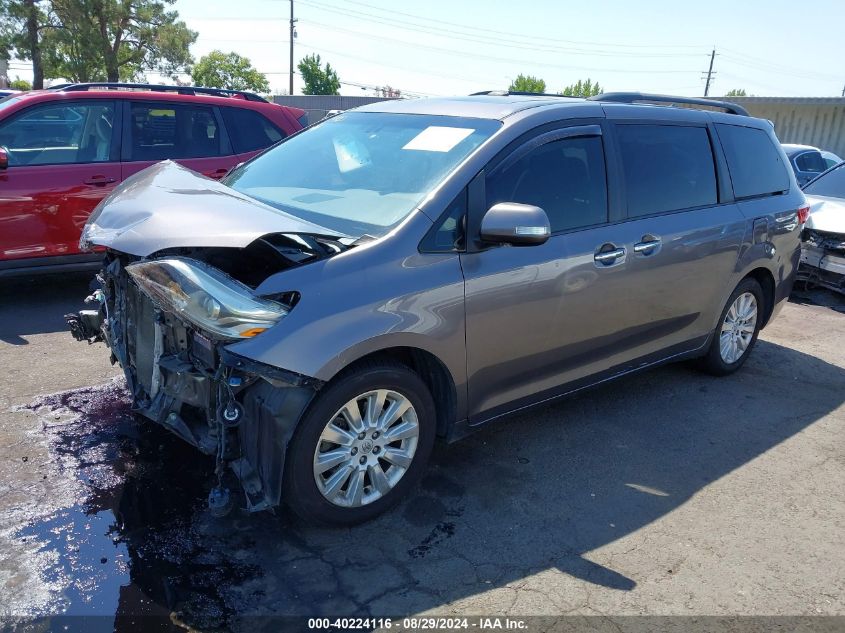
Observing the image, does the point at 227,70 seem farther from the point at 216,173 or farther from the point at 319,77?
the point at 216,173

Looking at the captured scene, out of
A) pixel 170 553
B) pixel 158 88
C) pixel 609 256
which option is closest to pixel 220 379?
pixel 170 553

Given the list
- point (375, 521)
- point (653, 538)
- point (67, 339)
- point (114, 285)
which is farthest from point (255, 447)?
point (67, 339)

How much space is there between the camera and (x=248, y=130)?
7.36 metres

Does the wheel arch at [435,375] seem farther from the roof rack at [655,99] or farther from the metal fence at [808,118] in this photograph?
the metal fence at [808,118]

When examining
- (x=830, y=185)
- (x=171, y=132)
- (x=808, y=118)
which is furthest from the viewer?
(x=808, y=118)

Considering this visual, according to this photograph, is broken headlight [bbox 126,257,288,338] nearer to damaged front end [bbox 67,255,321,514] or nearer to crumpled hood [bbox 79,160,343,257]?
damaged front end [bbox 67,255,321,514]

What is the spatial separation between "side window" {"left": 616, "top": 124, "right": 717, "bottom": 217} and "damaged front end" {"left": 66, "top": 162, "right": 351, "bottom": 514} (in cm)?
204

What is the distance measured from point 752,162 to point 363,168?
3105mm

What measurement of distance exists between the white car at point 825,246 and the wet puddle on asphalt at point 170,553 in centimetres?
614

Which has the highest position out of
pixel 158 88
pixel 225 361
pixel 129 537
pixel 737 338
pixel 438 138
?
pixel 158 88

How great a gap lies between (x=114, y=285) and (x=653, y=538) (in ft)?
9.93

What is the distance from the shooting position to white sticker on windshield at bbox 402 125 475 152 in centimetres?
361

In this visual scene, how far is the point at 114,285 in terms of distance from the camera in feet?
12.1

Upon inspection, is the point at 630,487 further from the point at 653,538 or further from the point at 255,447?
the point at 255,447
